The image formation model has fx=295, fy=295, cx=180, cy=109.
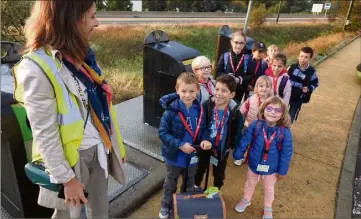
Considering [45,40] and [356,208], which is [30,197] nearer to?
[45,40]

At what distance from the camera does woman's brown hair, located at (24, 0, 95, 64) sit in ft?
4.80

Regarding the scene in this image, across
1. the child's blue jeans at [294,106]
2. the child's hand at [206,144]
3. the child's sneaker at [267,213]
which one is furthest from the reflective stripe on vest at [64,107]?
the child's blue jeans at [294,106]

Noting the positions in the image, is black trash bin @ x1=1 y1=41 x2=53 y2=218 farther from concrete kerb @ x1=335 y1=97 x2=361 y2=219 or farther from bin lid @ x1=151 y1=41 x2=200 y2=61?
concrete kerb @ x1=335 y1=97 x2=361 y2=219

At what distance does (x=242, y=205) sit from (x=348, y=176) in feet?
5.70

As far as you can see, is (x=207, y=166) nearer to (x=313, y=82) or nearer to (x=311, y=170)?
(x=311, y=170)

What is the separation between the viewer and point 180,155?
2.53m

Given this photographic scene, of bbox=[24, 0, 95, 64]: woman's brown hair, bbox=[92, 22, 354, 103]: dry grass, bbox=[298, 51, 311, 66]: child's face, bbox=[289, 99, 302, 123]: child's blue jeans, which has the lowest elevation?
bbox=[92, 22, 354, 103]: dry grass

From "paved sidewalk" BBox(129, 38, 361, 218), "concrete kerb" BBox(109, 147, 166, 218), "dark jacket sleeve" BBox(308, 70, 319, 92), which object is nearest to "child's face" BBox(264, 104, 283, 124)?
"paved sidewalk" BBox(129, 38, 361, 218)

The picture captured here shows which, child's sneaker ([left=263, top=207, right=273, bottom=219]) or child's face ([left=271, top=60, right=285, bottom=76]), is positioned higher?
child's face ([left=271, top=60, right=285, bottom=76])

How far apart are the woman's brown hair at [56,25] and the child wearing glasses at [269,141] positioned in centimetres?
179

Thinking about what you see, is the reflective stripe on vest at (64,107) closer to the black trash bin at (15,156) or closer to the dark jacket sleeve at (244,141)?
the black trash bin at (15,156)

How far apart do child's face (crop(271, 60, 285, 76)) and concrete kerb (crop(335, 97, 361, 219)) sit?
157 cm

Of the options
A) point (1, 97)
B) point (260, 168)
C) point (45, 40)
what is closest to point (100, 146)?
point (45, 40)

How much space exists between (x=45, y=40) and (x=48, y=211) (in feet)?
5.25
